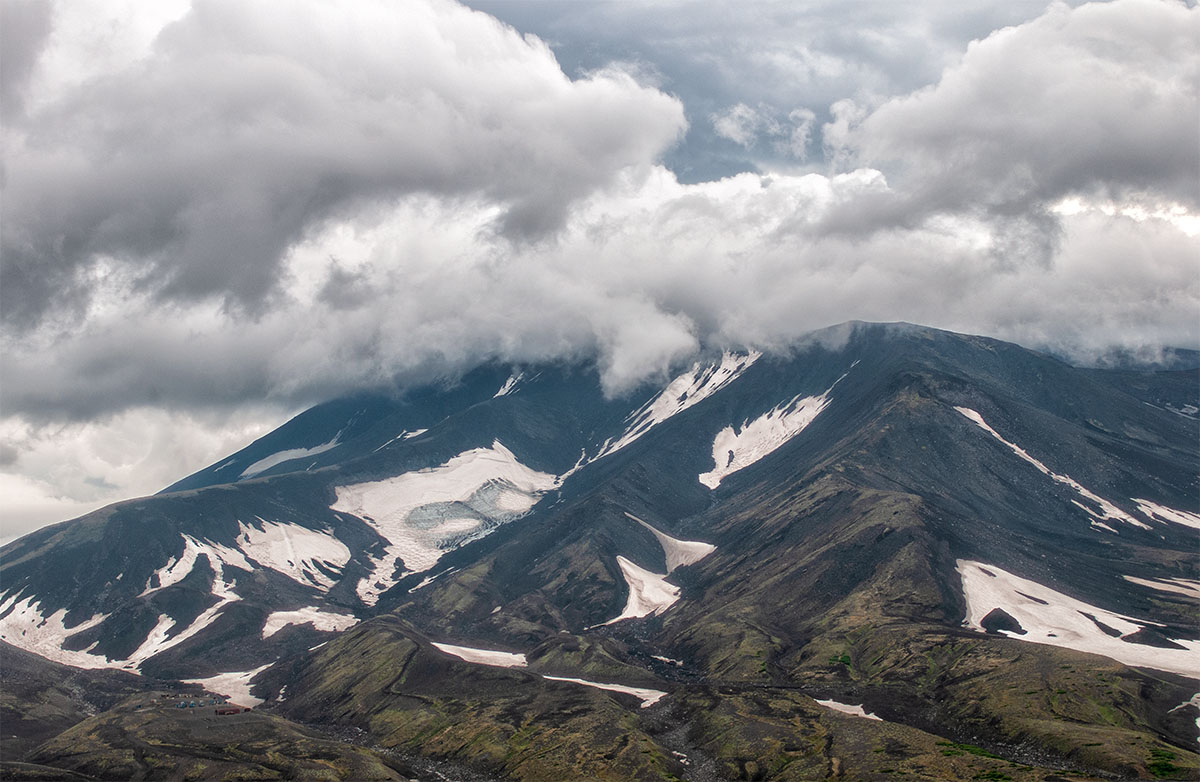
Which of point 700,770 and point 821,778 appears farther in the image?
point 700,770

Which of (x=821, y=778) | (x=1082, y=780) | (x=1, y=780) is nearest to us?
(x=1082, y=780)

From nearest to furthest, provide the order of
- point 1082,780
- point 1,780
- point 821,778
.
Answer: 1. point 1082,780
2. point 821,778
3. point 1,780

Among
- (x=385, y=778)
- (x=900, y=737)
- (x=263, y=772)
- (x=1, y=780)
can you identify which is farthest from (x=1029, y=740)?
(x=1, y=780)

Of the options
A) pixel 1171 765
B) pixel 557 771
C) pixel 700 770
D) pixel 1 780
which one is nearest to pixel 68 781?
pixel 1 780

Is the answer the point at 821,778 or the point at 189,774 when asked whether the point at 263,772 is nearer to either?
the point at 189,774

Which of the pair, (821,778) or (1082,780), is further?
(821,778)

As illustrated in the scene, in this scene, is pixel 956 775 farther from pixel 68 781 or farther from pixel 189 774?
pixel 68 781

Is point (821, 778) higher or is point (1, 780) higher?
point (1, 780)

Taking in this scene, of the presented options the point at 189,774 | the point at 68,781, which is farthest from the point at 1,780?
the point at 189,774
